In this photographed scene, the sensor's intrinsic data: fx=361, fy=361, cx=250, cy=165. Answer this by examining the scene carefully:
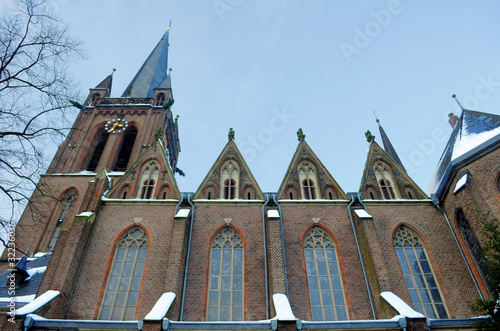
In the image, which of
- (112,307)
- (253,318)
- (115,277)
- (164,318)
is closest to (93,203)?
(115,277)

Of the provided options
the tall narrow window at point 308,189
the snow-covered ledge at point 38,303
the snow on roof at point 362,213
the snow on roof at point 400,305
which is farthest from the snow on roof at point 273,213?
the snow-covered ledge at point 38,303

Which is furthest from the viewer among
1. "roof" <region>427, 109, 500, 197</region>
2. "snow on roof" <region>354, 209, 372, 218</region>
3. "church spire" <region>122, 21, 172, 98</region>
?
"church spire" <region>122, 21, 172, 98</region>

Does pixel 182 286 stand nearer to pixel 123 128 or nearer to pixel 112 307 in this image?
pixel 112 307

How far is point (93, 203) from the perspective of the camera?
16.9 metres

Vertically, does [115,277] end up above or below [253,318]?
above

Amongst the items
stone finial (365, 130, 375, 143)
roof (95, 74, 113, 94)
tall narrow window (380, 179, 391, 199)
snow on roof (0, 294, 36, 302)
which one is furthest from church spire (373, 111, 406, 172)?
snow on roof (0, 294, 36, 302)

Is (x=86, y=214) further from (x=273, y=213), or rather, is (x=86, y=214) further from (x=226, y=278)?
(x=273, y=213)

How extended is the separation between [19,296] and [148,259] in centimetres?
518

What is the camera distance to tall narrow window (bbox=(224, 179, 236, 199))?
18.1 meters

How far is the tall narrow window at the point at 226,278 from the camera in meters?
13.9

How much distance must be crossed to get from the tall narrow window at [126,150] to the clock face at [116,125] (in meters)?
0.57

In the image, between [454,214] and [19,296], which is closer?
[19,296]

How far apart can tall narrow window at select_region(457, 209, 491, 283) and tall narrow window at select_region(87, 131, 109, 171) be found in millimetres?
22860

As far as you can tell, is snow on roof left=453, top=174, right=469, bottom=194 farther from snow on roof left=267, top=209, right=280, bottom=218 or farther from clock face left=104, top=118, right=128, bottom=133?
clock face left=104, top=118, right=128, bottom=133
